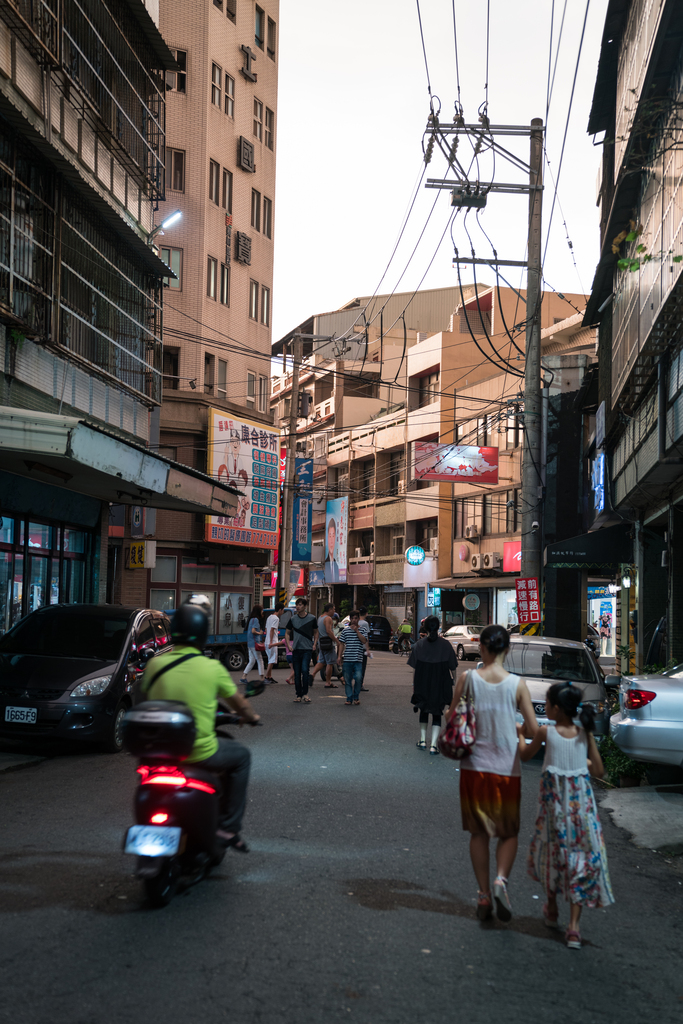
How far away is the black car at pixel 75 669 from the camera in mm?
10922

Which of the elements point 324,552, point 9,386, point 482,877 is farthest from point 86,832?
point 324,552

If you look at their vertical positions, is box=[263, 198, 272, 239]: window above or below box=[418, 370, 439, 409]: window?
above

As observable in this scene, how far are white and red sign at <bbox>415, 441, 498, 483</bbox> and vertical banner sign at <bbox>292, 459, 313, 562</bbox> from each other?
8220 mm

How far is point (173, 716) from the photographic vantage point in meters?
5.30

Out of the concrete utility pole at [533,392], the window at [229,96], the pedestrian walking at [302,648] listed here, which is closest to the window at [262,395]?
the window at [229,96]

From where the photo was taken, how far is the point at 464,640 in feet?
137

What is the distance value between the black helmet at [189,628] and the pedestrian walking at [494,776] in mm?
1573

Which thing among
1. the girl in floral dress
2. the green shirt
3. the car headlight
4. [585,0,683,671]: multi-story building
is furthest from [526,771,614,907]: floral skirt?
the car headlight

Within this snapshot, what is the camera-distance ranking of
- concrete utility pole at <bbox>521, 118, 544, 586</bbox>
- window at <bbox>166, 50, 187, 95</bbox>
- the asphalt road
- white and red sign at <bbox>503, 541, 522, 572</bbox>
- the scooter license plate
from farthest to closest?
white and red sign at <bbox>503, 541, 522, 572</bbox> < window at <bbox>166, 50, 187, 95</bbox> < concrete utility pole at <bbox>521, 118, 544, 586</bbox> < the scooter license plate < the asphalt road

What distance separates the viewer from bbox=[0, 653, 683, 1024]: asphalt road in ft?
13.8

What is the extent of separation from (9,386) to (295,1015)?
12.0 m

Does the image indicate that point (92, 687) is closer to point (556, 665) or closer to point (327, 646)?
point (556, 665)

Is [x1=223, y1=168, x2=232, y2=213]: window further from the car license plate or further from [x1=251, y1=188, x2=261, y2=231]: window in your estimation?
the car license plate

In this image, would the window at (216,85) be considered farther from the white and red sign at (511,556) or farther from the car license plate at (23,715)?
the car license plate at (23,715)
